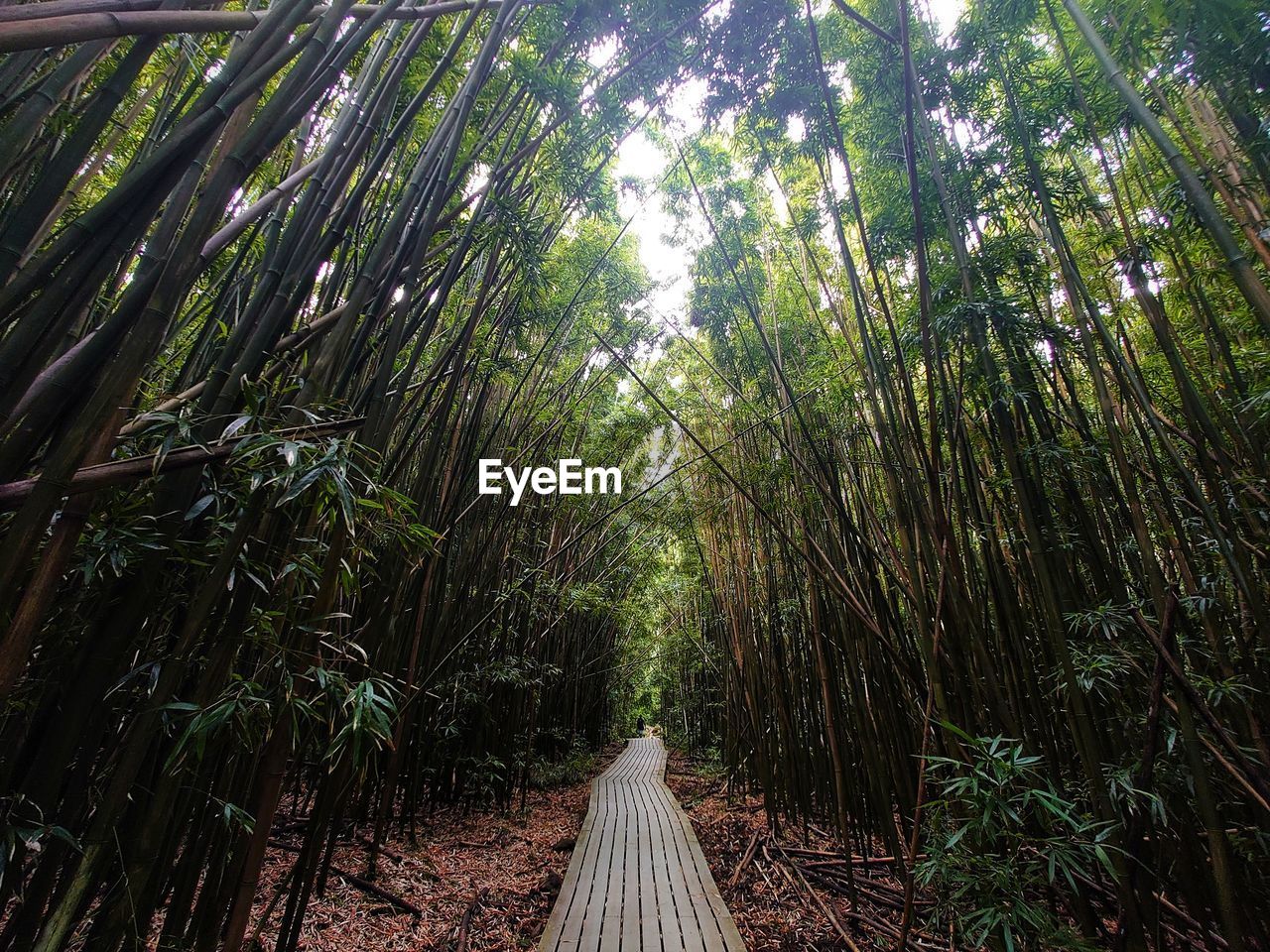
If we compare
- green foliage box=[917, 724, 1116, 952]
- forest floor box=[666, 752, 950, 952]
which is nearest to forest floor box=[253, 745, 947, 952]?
forest floor box=[666, 752, 950, 952]

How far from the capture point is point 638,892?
2406 millimetres

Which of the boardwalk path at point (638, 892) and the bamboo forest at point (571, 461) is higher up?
the bamboo forest at point (571, 461)

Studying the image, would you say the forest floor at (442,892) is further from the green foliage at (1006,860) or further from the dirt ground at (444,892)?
the green foliage at (1006,860)

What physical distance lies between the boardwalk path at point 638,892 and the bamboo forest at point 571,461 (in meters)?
0.03

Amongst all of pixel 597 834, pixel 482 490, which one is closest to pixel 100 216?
pixel 482 490

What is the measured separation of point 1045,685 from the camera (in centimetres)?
219

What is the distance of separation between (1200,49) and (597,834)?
4.55 m

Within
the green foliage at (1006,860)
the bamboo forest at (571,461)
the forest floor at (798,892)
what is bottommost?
the forest floor at (798,892)

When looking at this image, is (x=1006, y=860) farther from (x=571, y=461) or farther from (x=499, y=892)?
(x=571, y=461)

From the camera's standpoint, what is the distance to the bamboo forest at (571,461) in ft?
2.86

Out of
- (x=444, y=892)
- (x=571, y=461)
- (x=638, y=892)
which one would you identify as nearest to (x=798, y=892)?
(x=638, y=892)

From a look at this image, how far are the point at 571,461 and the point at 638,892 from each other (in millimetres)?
2939

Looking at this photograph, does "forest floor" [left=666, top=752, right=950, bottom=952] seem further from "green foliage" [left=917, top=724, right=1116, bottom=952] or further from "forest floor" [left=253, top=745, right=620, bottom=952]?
"forest floor" [left=253, top=745, right=620, bottom=952]

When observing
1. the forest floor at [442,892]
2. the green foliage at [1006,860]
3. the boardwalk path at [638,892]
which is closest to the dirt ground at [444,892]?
the forest floor at [442,892]
